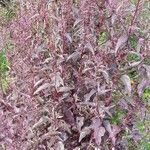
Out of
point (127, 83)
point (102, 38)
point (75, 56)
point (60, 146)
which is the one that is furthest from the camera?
point (102, 38)

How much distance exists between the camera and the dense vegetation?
3377 mm

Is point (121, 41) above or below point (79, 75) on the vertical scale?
above

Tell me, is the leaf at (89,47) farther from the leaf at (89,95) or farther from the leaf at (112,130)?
the leaf at (112,130)

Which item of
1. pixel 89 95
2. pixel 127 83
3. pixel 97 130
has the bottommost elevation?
pixel 97 130

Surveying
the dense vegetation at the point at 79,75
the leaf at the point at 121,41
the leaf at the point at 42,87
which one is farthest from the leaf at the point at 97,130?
the leaf at the point at 121,41

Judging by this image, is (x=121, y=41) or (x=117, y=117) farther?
(x=117, y=117)

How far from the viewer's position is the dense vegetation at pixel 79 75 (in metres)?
3.38

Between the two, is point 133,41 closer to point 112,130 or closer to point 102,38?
point 102,38

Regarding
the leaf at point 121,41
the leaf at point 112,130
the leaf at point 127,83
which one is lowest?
the leaf at point 112,130

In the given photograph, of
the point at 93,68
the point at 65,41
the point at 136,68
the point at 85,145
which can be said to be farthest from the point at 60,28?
the point at 85,145

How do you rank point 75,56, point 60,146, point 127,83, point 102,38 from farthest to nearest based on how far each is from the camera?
1. point 102,38
2. point 75,56
3. point 60,146
4. point 127,83

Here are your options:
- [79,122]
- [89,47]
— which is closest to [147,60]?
[89,47]

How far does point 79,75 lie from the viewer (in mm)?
3496

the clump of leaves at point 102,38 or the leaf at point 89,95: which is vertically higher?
the clump of leaves at point 102,38
